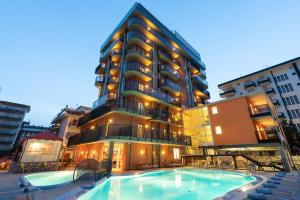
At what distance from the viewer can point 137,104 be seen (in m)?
19.4

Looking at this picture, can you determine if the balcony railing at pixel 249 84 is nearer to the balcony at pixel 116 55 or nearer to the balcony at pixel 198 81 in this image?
the balcony at pixel 198 81

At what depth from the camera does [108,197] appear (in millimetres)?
6855

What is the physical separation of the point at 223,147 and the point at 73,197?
57.1 ft

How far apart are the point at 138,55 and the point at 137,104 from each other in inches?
308

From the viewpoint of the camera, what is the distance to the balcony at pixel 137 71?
19859 mm

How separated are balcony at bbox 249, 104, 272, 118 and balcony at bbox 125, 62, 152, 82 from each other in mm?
14329

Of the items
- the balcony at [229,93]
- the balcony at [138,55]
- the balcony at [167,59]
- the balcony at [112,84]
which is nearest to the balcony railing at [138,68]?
the balcony at [138,55]

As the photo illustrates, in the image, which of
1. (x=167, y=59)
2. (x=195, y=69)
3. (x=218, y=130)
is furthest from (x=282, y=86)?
(x=167, y=59)

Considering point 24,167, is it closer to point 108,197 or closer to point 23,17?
point 108,197

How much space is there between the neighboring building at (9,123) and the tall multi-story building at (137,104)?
1507 inches

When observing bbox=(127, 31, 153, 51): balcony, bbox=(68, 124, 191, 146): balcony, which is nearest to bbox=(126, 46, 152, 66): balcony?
bbox=(127, 31, 153, 51): balcony

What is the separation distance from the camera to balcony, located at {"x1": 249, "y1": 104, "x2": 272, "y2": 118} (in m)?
15.5

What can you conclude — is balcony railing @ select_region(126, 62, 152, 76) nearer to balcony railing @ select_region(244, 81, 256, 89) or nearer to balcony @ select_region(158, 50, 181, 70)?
balcony @ select_region(158, 50, 181, 70)

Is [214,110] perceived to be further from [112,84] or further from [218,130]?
[112,84]
